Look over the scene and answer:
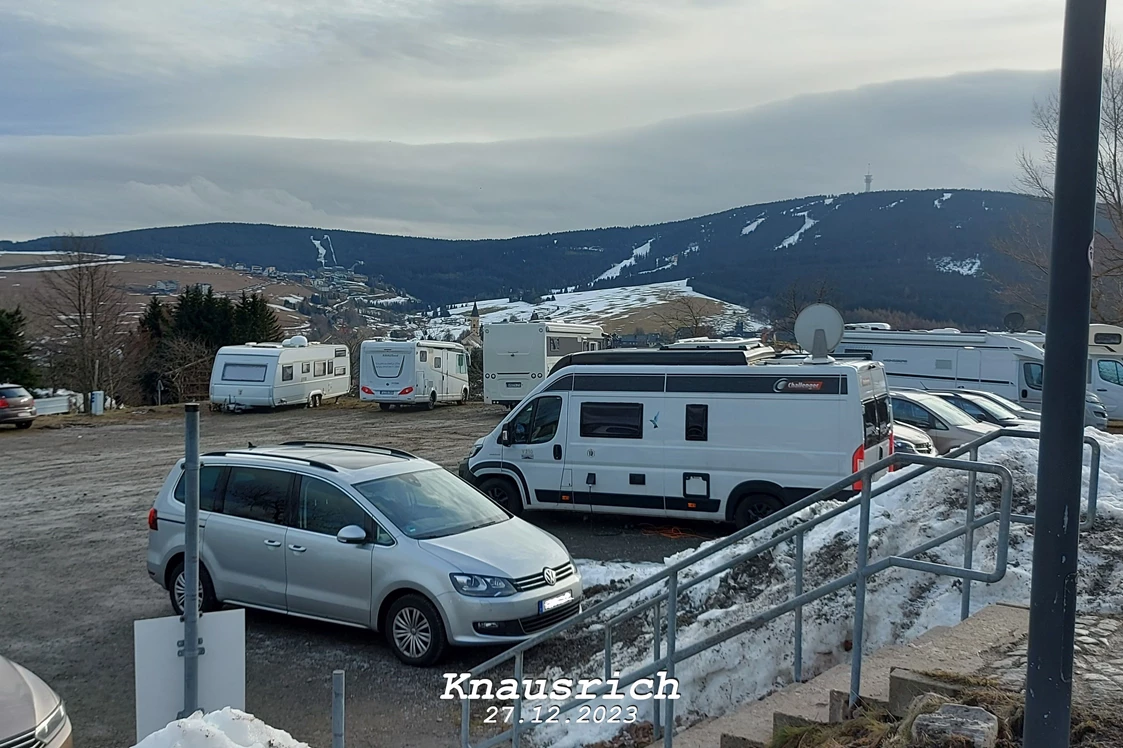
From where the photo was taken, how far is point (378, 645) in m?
8.05

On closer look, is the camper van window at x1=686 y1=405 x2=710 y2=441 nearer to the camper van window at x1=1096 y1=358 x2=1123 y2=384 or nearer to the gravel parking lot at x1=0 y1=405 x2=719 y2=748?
the gravel parking lot at x1=0 y1=405 x2=719 y2=748

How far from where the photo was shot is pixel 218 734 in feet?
11.1

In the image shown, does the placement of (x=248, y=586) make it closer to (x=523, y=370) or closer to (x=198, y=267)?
(x=523, y=370)

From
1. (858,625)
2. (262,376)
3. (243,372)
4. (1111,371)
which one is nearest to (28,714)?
(858,625)

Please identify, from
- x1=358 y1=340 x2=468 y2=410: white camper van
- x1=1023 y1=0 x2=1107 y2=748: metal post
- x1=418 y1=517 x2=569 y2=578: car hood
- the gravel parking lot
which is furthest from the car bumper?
x1=358 y1=340 x2=468 y2=410: white camper van

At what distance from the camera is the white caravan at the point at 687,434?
11492 mm

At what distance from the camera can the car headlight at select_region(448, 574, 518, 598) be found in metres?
7.30

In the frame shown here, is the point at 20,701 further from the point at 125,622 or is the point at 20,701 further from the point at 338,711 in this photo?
the point at 125,622

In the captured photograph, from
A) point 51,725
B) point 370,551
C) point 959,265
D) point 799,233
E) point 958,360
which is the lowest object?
point 51,725

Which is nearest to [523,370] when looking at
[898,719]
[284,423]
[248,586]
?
[284,423]

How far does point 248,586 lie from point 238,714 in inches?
201

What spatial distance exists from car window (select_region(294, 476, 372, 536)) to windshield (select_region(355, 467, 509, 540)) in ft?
0.55

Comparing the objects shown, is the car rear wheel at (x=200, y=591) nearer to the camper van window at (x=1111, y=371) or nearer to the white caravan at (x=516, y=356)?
the white caravan at (x=516, y=356)

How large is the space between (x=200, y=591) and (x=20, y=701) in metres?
3.79
